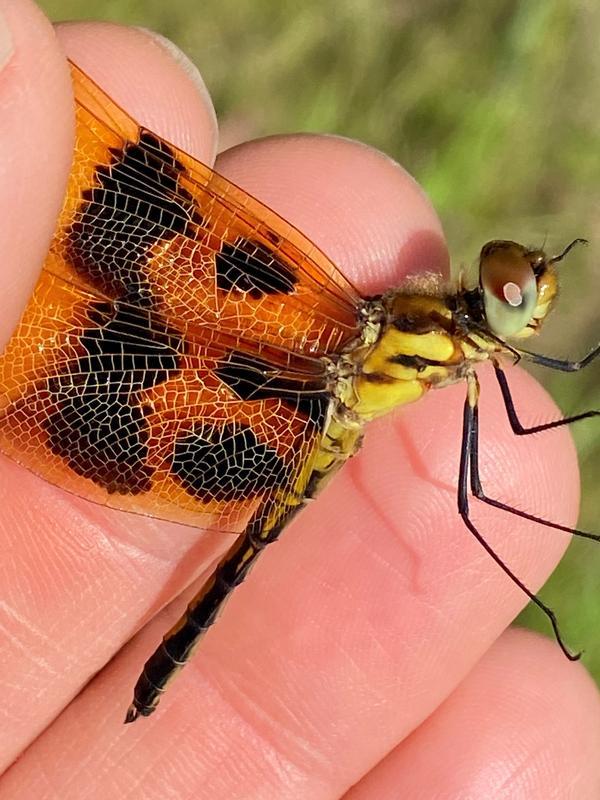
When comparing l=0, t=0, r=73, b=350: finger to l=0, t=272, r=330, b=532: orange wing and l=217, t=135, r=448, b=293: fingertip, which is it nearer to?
l=0, t=272, r=330, b=532: orange wing

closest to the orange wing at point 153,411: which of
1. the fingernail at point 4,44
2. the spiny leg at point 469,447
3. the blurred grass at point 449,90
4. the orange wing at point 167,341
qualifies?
the orange wing at point 167,341

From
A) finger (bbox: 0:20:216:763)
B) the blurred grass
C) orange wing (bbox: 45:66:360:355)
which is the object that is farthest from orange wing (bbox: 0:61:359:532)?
the blurred grass

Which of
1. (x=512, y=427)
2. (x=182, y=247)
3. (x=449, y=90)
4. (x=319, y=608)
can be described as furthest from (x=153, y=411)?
(x=449, y=90)

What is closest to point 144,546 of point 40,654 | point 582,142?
point 40,654

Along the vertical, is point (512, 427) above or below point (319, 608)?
above

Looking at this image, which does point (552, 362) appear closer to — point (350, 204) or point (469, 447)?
point (469, 447)

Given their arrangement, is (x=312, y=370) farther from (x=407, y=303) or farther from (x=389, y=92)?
(x=389, y=92)

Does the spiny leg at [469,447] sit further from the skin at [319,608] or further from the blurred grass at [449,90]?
the blurred grass at [449,90]
